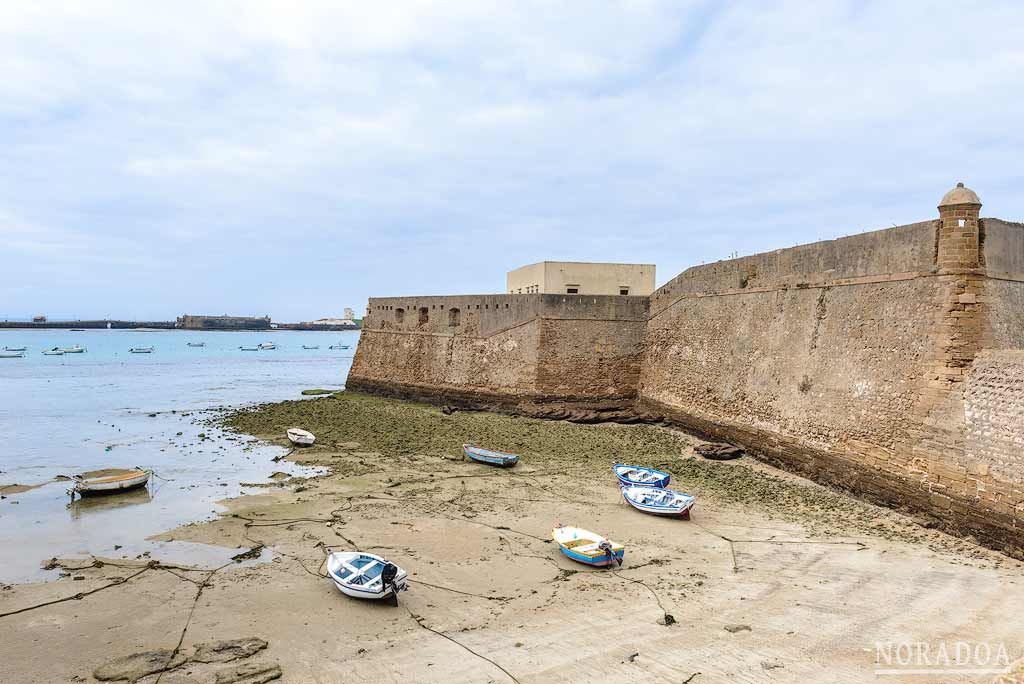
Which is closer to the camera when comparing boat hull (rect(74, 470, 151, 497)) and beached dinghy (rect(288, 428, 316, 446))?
boat hull (rect(74, 470, 151, 497))

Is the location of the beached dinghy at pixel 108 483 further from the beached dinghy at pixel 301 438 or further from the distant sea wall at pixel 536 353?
the distant sea wall at pixel 536 353

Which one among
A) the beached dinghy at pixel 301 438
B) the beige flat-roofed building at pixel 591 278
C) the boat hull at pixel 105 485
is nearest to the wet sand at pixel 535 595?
the boat hull at pixel 105 485

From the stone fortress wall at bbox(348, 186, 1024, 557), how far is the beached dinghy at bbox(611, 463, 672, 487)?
3753 millimetres

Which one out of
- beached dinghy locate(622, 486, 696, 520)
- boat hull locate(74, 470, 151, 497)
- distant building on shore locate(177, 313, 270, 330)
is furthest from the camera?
distant building on shore locate(177, 313, 270, 330)

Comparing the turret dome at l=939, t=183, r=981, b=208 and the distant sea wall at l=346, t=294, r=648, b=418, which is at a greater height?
the turret dome at l=939, t=183, r=981, b=208

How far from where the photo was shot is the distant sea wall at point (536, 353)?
25.5 meters

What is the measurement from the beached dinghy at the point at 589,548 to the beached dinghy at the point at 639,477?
339cm

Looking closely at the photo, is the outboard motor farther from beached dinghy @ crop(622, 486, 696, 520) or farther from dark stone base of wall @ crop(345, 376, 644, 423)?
dark stone base of wall @ crop(345, 376, 644, 423)

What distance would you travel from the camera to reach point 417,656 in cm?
812

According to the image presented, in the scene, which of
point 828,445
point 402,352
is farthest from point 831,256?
point 402,352

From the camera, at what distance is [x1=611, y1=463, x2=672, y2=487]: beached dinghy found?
49.1 ft

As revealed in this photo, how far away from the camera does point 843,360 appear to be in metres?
15.2

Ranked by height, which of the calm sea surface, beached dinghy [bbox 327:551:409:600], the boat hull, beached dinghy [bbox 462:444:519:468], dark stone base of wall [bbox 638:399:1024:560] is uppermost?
dark stone base of wall [bbox 638:399:1024:560]

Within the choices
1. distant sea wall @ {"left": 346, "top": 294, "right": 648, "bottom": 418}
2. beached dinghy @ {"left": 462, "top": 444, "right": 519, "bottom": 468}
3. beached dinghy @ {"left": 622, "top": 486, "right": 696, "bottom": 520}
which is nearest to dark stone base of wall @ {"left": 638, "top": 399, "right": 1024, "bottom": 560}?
beached dinghy @ {"left": 622, "top": 486, "right": 696, "bottom": 520}
